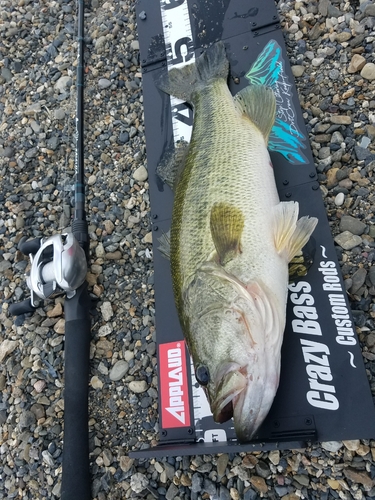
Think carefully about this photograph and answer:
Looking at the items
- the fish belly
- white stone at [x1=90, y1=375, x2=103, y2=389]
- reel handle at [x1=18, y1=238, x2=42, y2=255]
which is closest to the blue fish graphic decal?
the fish belly

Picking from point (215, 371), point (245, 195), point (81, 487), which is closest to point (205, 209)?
point (245, 195)

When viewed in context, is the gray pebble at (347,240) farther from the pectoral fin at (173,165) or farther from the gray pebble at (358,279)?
the pectoral fin at (173,165)

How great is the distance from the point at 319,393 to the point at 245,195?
126 cm

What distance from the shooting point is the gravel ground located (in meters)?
2.72

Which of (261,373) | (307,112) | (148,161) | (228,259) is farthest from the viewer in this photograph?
(148,161)

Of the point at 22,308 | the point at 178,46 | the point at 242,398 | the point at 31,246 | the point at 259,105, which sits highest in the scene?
the point at 178,46

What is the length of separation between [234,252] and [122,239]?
1486 mm

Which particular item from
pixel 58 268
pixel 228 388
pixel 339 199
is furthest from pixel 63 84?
pixel 228 388

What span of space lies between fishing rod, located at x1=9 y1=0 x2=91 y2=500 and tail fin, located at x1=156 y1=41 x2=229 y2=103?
1.40 metres

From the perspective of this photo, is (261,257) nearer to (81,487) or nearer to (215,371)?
(215,371)

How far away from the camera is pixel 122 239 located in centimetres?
366

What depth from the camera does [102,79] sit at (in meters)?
4.31

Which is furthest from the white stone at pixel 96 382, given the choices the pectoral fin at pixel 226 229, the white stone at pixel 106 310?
the pectoral fin at pixel 226 229

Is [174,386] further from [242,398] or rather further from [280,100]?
[280,100]
